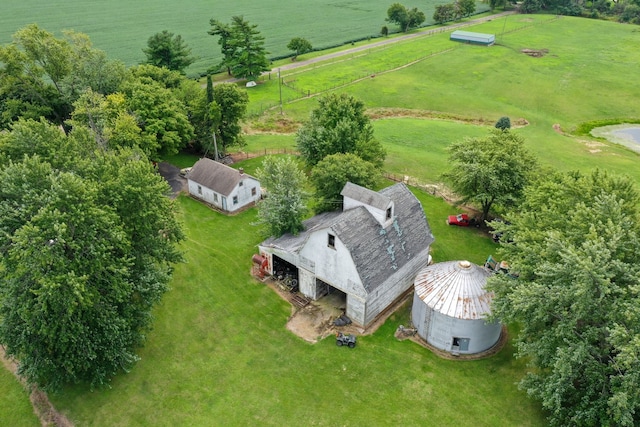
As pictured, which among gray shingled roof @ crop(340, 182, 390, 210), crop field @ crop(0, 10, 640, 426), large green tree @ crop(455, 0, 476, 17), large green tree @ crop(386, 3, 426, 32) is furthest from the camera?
large green tree @ crop(455, 0, 476, 17)

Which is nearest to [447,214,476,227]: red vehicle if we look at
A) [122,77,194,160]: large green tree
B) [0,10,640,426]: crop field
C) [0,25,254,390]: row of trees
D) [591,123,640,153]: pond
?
[0,10,640,426]: crop field

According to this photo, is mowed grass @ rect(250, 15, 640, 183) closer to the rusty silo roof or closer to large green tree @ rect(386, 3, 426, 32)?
large green tree @ rect(386, 3, 426, 32)

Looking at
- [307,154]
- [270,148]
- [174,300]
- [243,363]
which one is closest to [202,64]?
[270,148]

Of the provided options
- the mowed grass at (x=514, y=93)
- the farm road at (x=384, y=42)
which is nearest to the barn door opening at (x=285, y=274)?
the mowed grass at (x=514, y=93)

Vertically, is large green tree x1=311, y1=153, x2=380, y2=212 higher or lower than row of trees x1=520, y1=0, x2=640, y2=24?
lower

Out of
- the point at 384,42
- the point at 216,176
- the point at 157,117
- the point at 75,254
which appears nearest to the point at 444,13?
the point at 384,42

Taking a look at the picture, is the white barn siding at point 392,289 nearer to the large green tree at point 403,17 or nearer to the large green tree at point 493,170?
the large green tree at point 493,170
